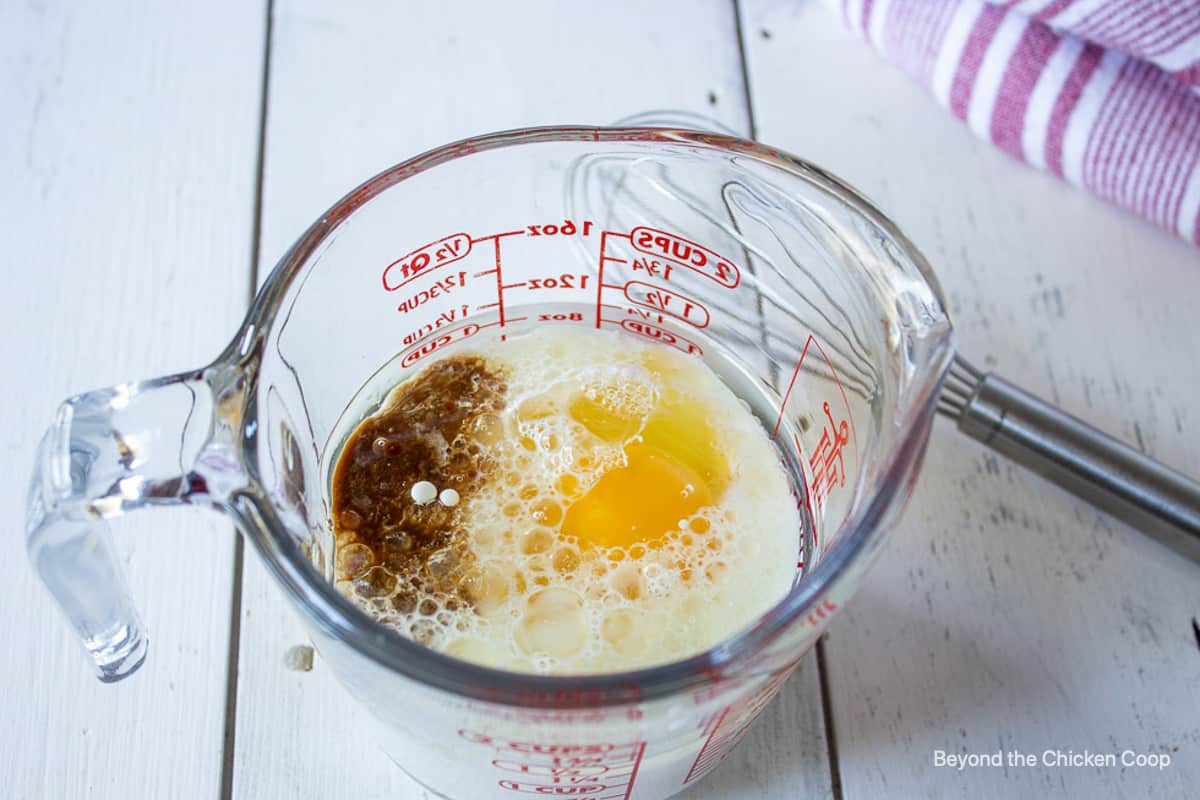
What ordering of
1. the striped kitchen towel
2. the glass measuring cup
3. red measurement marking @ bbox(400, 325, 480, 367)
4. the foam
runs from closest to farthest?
the glass measuring cup
the foam
red measurement marking @ bbox(400, 325, 480, 367)
the striped kitchen towel

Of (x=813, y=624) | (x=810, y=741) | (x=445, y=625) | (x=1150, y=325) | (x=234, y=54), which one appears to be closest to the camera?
(x=813, y=624)

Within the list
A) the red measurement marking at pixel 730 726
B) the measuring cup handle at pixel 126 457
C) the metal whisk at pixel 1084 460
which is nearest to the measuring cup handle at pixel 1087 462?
the metal whisk at pixel 1084 460

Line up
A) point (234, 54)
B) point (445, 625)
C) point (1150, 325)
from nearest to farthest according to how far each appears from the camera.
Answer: point (445, 625) < point (1150, 325) < point (234, 54)

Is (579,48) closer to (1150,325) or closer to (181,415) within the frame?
(1150,325)

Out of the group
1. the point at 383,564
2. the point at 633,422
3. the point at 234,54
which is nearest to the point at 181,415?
the point at 383,564

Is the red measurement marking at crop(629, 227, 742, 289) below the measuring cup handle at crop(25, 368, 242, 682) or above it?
above

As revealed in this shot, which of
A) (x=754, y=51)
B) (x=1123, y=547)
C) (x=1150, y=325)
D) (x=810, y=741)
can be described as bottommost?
(x=810, y=741)

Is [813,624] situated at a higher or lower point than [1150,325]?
lower

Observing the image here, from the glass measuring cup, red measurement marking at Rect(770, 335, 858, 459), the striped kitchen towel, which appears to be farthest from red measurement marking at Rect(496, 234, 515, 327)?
the striped kitchen towel

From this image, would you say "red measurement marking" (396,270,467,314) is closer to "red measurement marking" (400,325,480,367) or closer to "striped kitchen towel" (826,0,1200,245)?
"red measurement marking" (400,325,480,367)
